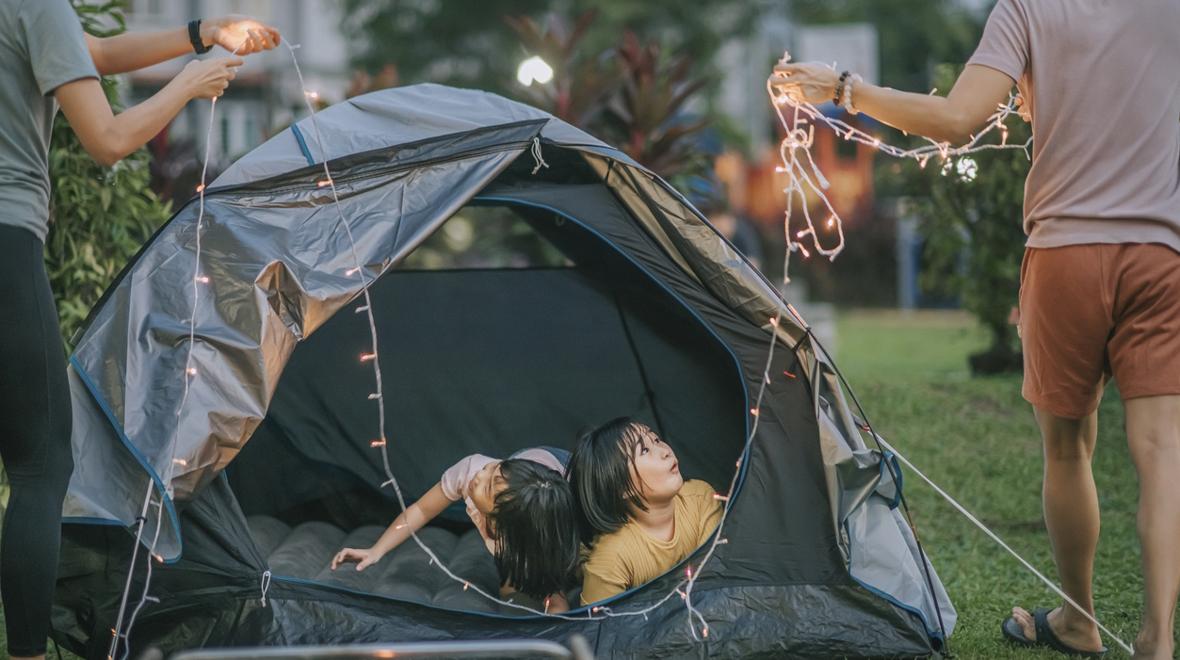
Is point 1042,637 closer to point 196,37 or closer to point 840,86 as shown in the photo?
point 840,86

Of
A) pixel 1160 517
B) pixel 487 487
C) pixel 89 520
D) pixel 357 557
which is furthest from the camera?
pixel 357 557

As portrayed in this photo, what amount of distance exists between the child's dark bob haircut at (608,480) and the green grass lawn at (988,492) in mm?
900

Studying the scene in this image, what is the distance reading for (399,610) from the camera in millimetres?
3139

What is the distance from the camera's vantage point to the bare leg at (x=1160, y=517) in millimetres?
2691

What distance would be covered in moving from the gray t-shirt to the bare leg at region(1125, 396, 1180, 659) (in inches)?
88.9

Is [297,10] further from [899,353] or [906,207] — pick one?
[906,207]

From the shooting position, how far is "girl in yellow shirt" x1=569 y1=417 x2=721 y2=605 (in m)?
3.33

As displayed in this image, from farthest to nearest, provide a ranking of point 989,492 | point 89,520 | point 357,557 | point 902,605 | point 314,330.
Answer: point 989,492, point 357,557, point 314,330, point 902,605, point 89,520

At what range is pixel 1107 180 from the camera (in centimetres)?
273

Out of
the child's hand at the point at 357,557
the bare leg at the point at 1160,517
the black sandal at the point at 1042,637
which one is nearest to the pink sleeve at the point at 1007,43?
the bare leg at the point at 1160,517

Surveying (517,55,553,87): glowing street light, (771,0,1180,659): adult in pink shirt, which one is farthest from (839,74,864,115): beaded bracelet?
(517,55,553,87): glowing street light

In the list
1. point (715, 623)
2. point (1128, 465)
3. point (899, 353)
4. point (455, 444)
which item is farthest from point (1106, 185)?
point (899, 353)

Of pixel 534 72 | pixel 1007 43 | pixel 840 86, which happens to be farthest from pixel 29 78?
pixel 534 72

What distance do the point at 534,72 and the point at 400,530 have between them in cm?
286
